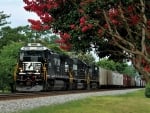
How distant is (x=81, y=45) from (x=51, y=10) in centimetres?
154

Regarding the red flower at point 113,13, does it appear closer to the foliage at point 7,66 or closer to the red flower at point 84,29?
the red flower at point 84,29

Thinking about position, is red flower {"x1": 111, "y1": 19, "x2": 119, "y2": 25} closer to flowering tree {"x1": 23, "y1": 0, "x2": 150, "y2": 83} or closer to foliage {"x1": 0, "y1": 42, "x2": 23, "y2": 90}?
flowering tree {"x1": 23, "y1": 0, "x2": 150, "y2": 83}

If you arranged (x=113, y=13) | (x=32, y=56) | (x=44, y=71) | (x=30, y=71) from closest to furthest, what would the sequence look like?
(x=113, y=13) < (x=44, y=71) < (x=30, y=71) < (x=32, y=56)

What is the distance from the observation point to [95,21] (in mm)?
15461

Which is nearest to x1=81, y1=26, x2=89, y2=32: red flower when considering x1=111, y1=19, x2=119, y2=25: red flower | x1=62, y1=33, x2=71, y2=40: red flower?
x1=62, y1=33, x2=71, y2=40: red flower

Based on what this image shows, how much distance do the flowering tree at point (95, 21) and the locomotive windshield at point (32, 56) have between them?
71.5 ft

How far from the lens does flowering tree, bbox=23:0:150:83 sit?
15109 millimetres

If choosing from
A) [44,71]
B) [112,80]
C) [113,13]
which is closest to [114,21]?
[113,13]

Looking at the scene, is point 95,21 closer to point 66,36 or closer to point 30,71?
point 66,36

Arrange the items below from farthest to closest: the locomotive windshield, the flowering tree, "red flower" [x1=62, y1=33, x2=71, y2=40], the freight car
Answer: the freight car
the locomotive windshield
"red flower" [x1=62, y1=33, x2=71, y2=40]
the flowering tree

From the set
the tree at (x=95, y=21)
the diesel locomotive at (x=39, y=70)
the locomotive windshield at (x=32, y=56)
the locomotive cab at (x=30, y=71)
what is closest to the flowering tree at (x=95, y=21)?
the tree at (x=95, y=21)

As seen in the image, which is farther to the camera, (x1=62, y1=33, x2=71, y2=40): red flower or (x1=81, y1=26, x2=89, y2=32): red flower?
(x1=62, y1=33, x2=71, y2=40): red flower

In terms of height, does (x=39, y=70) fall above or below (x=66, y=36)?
above

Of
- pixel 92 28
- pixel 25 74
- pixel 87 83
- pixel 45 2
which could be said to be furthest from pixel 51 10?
pixel 87 83
